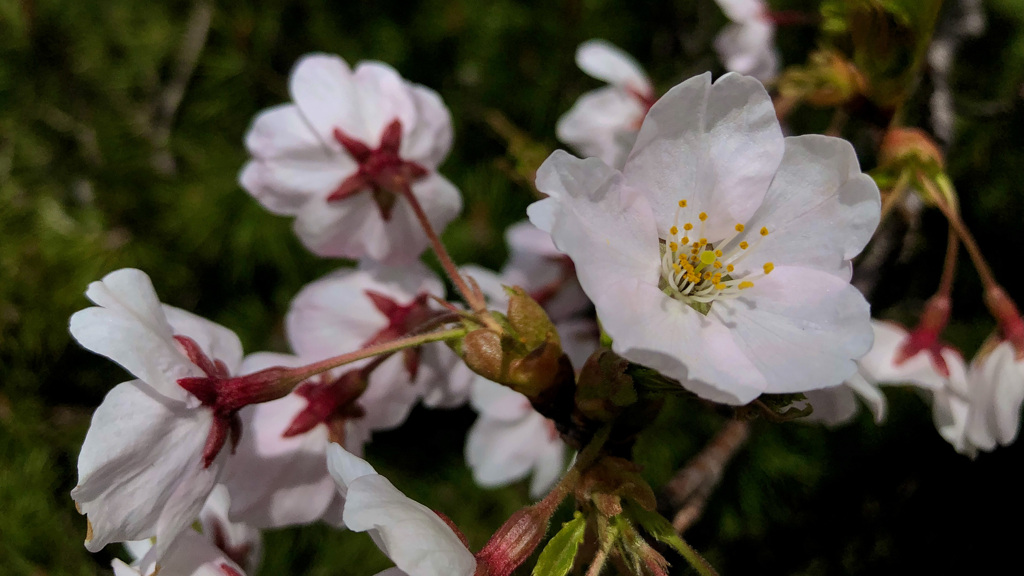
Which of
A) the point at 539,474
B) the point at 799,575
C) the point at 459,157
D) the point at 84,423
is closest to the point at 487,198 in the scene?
the point at 459,157

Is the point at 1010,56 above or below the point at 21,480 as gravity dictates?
above

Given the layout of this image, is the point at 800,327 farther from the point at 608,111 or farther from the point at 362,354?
the point at 608,111

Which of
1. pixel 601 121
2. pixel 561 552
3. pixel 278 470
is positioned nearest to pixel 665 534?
pixel 561 552

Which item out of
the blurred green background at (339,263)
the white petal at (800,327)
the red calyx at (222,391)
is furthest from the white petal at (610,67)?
the red calyx at (222,391)

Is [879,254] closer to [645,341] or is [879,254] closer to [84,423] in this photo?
[645,341]

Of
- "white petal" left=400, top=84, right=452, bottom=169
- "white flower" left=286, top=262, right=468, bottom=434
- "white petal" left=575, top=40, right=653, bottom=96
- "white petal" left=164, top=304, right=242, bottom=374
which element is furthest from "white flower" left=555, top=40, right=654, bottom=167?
"white petal" left=164, top=304, right=242, bottom=374

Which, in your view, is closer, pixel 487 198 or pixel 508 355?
pixel 508 355

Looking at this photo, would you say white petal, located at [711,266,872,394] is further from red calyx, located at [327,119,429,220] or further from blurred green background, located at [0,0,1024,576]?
blurred green background, located at [0,0,1024,576]
